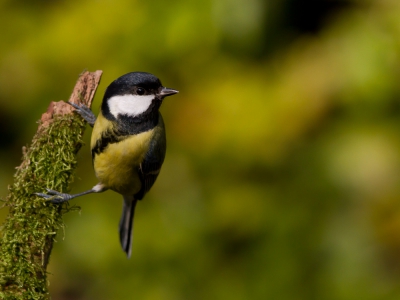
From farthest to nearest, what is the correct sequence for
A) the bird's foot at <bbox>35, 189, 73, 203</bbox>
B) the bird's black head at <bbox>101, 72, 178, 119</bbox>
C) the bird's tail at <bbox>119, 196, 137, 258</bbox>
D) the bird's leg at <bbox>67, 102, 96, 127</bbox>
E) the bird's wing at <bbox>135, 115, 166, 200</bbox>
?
1. the bird's tail at <bbox>119, 196, 137, 258</bbox>
2. the bird's wing at <bbox>135, 115, 166, 200</bbox>
3. the bird's black head at <bbox>101, 72, 178, 119</bbox>
4. the bird's leg at <bbox>67, 102, 96, 127</bbox>
5. the bird's foot at <bbox>35, 189, 73, 203</bbox>

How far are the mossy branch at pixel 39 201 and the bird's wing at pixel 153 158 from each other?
363 mm

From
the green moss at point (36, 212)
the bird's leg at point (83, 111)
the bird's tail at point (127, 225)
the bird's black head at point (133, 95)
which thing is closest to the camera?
the green moss at point (36, 212)

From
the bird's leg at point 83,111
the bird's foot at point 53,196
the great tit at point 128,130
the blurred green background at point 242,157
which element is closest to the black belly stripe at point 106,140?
the great tit at point 128,130

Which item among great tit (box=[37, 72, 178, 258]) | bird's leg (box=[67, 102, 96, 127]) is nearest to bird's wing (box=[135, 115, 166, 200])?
great tit (box=[37, 72, 178, 258])

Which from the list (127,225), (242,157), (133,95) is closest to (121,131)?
(133,95)

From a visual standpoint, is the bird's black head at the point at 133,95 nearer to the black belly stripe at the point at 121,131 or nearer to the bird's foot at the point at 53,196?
the black belly stripe at the point at 121,131

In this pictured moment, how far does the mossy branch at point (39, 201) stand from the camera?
189 cm

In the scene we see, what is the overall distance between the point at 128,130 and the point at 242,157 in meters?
0.89

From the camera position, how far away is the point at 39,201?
201 cm

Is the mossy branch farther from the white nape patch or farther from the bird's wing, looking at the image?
the bird's wing

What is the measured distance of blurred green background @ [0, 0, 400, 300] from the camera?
3172 mm

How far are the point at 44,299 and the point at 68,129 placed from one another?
0.61m

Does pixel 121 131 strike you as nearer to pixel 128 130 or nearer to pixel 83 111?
pixel 128 130

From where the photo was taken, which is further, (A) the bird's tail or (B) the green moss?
(A) the bird's tail
